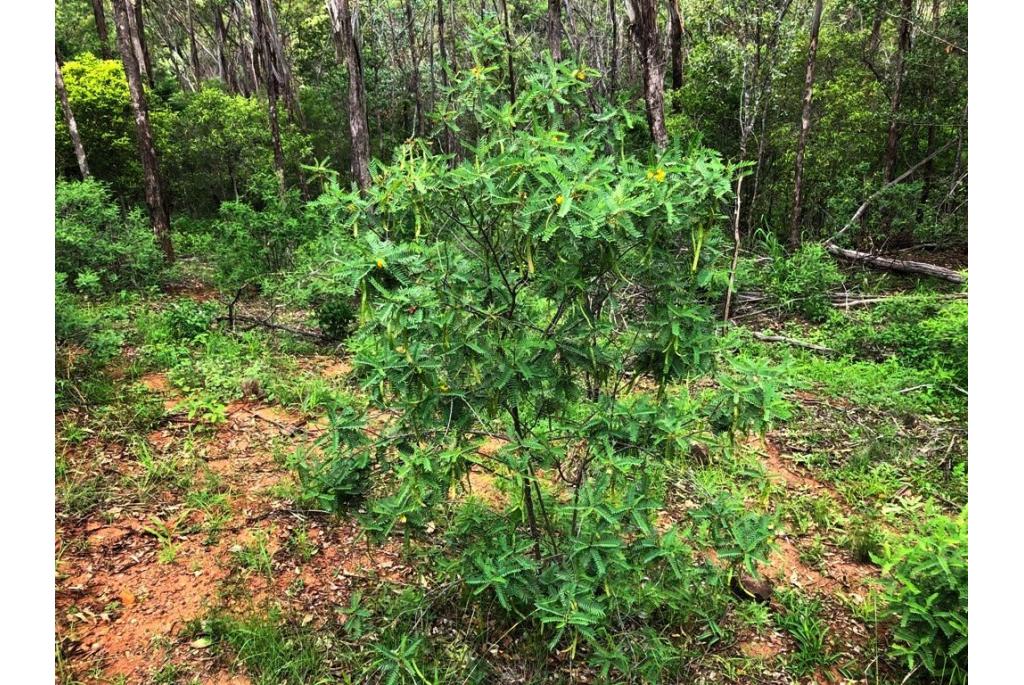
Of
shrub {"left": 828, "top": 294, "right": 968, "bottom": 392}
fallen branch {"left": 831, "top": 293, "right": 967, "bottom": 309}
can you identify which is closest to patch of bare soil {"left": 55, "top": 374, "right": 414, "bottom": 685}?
shrub {"left": 828, "top": 294, "right": 968, "bottom": 392}

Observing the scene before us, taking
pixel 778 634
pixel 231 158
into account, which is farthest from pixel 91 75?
pixel 778 634

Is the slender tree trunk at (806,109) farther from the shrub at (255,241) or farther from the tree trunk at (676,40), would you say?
the shrub at (255,241)

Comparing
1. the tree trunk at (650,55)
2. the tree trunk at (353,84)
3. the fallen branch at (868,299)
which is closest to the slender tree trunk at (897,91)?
the fallen branch at (868,299)

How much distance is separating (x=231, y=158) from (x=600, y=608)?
13.8 metres

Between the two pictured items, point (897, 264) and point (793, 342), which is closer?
point (793, 342)

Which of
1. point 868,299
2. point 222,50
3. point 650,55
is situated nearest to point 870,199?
point 868,299

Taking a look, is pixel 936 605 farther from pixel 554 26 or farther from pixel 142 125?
pixel 142 125

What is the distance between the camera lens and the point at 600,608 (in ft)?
7.45

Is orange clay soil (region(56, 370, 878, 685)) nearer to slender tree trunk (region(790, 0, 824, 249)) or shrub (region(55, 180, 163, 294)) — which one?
shrub (region(55, 180, 163, 294))

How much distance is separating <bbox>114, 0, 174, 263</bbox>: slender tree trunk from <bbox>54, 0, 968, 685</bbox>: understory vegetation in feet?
6.89

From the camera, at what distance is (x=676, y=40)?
352 inches

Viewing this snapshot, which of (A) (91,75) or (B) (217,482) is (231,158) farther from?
(B) (217,482)

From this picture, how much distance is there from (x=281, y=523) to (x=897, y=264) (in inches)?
323

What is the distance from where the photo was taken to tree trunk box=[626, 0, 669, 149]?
539 centimetres
